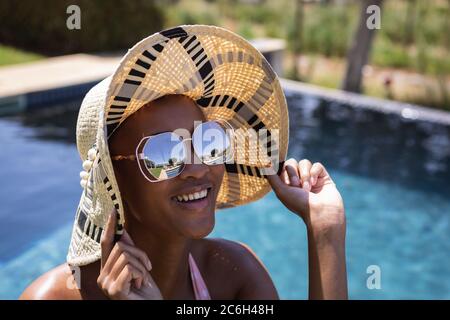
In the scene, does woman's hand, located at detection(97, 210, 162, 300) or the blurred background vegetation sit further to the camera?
the blurred background vegetation

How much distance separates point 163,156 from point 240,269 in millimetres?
647

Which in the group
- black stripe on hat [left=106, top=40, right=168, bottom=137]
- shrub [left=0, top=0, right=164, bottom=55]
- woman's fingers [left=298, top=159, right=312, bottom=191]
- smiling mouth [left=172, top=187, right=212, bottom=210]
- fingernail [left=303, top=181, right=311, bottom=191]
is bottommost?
shrub [left=0, top=0, right=164, bottom=55]

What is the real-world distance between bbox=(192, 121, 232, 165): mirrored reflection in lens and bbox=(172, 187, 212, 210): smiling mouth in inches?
3.5

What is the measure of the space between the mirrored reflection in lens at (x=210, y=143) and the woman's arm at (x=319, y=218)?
0.89ft

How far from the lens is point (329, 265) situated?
1.59 meters

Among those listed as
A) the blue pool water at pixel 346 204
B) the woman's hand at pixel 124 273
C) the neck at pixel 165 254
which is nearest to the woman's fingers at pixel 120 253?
the woman's hand at pixel 124 273

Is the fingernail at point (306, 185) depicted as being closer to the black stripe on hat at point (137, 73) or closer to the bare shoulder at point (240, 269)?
the bare shoulder at point (240, 269)

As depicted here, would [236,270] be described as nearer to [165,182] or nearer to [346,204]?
[165,182]

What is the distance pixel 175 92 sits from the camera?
1.59m

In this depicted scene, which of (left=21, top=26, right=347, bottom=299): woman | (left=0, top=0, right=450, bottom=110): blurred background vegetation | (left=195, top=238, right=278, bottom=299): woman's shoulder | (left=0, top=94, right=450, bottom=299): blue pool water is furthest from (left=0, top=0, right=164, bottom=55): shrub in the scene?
(left=21, top=26, right=347, bottom=299): woman

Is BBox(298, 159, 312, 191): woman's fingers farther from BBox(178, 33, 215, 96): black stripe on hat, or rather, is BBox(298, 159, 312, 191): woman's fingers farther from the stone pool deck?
the stone pool deck

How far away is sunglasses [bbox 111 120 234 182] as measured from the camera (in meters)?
1.48

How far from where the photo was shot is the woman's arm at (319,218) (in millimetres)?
1574

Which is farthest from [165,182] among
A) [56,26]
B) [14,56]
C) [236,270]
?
[56,26]
